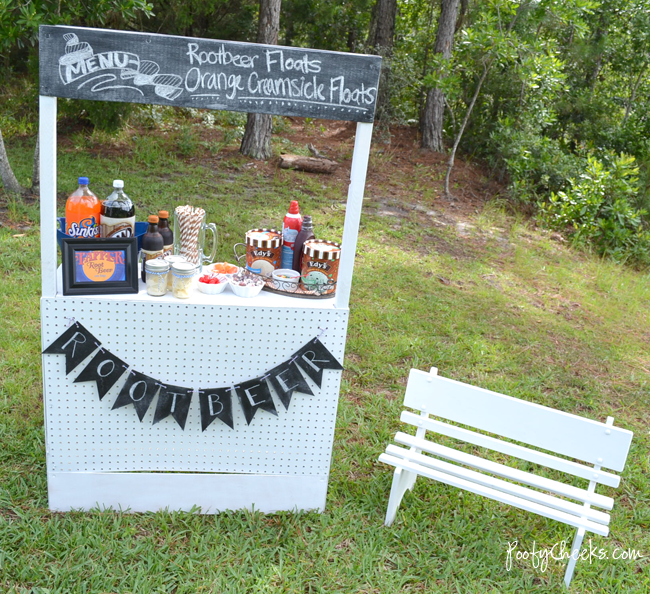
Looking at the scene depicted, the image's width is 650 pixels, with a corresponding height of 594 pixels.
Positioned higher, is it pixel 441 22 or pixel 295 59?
pixel 441 22

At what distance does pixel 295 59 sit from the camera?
2.26 metres

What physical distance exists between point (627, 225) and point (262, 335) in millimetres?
6710

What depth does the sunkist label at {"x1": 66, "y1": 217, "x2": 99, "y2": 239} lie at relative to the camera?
2430mm

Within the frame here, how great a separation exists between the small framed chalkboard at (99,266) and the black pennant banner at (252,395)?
600mm

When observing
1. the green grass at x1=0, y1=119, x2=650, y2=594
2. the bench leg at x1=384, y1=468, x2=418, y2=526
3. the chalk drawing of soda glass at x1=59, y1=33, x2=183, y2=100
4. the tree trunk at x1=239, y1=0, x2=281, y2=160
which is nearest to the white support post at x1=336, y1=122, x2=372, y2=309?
the chalk drawing of soda glass at x1=59, y1=33, x2=183, y2=100

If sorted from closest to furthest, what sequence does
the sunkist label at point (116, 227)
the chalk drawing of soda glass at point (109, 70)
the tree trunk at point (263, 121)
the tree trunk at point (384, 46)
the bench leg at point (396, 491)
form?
the chalk drawing of soda glass at point (109, 70)
the sunkist label at point (116, 227)
the bench leg at point (396, 491)
the tree trunk at point (263, 121)
the tree trunk at point (384, 46)

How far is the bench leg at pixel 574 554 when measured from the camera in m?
2.51

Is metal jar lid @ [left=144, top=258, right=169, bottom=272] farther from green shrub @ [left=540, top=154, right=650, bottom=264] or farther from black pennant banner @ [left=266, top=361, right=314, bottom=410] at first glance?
green shrub @ [left=540, top=154, right=650, bottom=264]

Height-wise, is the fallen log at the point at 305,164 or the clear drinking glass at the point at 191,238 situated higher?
the clear drinking glass at the point at 191,238

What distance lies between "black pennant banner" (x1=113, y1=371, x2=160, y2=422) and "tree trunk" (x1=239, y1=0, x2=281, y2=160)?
6248 millimetres

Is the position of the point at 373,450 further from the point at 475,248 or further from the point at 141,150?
the point at 141,150

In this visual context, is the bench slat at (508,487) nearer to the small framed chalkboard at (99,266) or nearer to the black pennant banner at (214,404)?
the black pennant banner at (214,404)

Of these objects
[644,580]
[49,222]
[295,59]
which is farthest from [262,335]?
[644,580]

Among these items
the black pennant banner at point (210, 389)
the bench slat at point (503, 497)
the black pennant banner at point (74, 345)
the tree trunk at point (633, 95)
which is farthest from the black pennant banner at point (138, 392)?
the tree trunk at point (633, 95)
